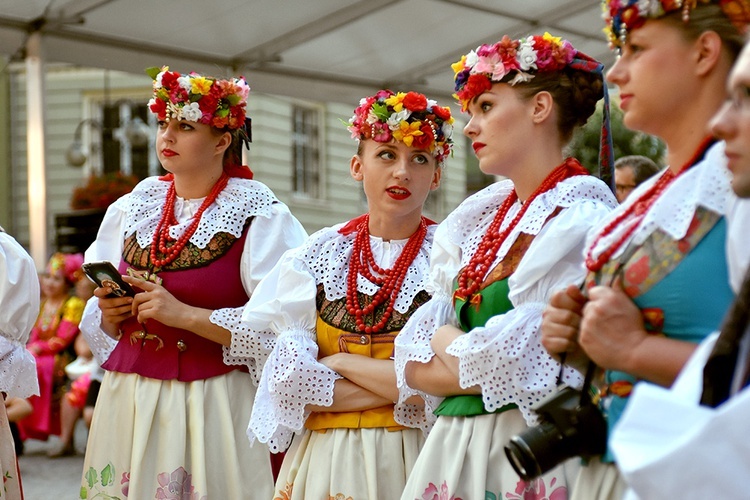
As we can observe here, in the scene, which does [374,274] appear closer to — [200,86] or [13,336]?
[200,86]

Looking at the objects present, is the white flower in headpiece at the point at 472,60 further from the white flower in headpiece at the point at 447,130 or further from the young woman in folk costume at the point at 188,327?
the young woman in folk costume at the point at 188,327

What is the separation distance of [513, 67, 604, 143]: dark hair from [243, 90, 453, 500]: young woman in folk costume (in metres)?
0.69

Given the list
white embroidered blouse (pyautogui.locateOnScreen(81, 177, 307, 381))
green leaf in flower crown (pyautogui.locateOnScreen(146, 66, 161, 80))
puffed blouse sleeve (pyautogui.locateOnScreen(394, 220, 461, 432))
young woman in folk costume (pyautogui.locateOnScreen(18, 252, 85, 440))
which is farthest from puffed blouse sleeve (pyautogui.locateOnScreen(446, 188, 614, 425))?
young woman in folk costume (pyautogui.locateOnScreen(18, 252, 85, 440))

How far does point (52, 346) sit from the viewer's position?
8.75 metres

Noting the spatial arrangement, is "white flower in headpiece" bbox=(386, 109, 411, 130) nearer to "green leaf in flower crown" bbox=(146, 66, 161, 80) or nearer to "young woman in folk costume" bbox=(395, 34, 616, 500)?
"young woman in folk costume" bbox=(395, 34, 616, 500)

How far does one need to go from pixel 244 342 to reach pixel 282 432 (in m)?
0.48

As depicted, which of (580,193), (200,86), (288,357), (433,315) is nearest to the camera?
(580,193)

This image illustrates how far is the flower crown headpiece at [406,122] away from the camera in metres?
3.45

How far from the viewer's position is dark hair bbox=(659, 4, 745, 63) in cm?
200

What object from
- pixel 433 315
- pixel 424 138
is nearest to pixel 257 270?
pixel 424 138

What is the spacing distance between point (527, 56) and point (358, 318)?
983mm

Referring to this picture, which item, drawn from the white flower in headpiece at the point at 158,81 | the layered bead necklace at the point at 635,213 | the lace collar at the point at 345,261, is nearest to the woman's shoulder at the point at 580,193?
the layered bead necklace at the point at 635,213

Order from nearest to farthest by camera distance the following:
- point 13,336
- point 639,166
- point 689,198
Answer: point 689,198, point 13,336, point 639,166

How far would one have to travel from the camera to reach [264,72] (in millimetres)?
8609
